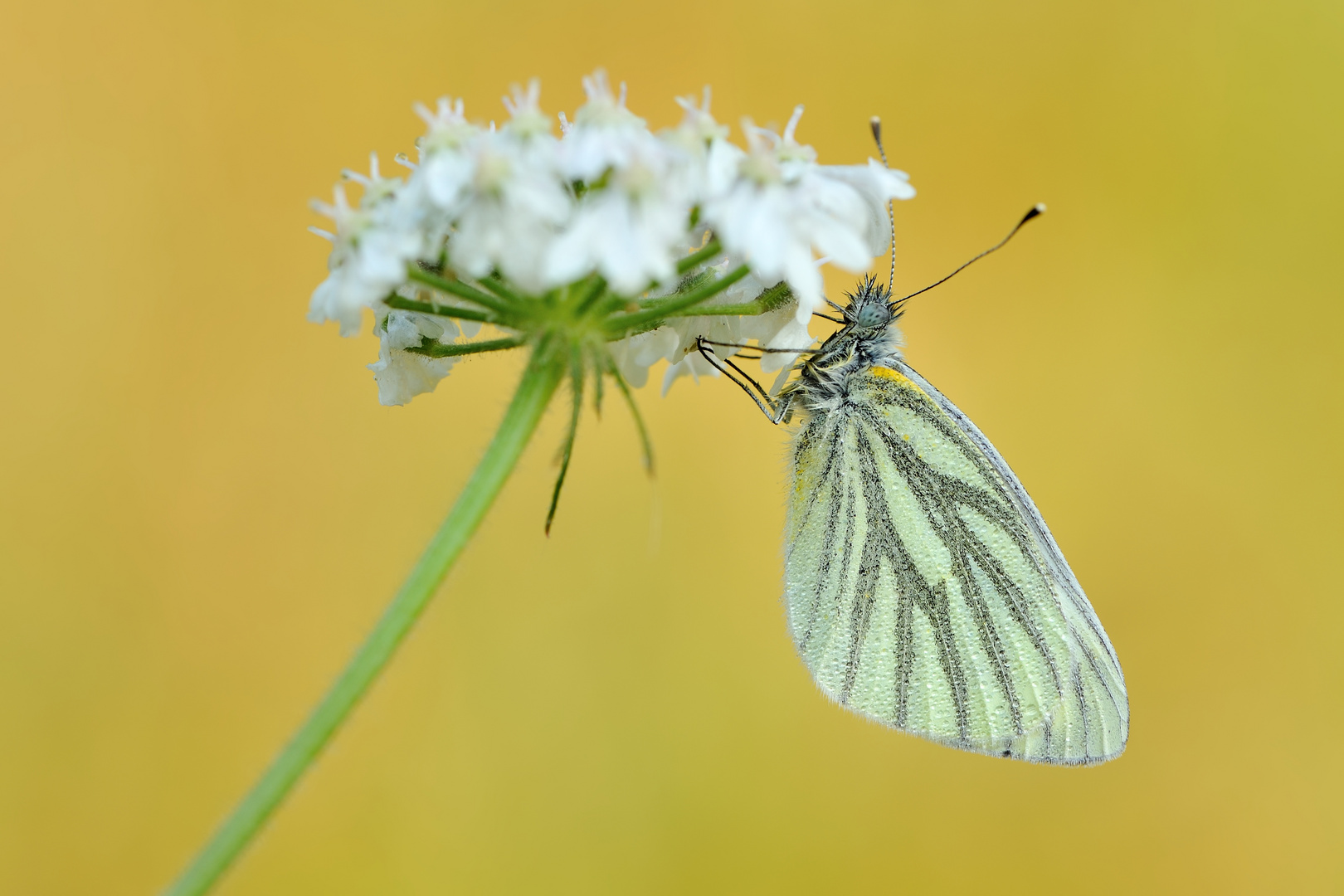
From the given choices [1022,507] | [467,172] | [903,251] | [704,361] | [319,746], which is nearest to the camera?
[319,746]

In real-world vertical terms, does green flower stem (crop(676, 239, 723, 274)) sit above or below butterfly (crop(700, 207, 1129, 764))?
below

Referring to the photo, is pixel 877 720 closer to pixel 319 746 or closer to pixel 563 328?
pixel 563 328

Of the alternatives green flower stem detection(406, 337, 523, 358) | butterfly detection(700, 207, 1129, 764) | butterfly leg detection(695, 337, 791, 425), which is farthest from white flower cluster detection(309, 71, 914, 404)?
butterfly detection(700, 207, 1129, 764)

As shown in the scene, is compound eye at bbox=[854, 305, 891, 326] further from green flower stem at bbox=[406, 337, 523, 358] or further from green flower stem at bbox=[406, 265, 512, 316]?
green flower stem at bbox=[406, 265, 512, 316]

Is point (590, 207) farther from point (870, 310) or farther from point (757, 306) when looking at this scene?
point (870, 310)

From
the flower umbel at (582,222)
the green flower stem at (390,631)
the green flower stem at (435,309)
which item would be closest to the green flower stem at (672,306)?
the flower umbel at (582,222)

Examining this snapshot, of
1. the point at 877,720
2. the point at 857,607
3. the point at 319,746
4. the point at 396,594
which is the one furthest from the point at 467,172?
the point at 877,720
